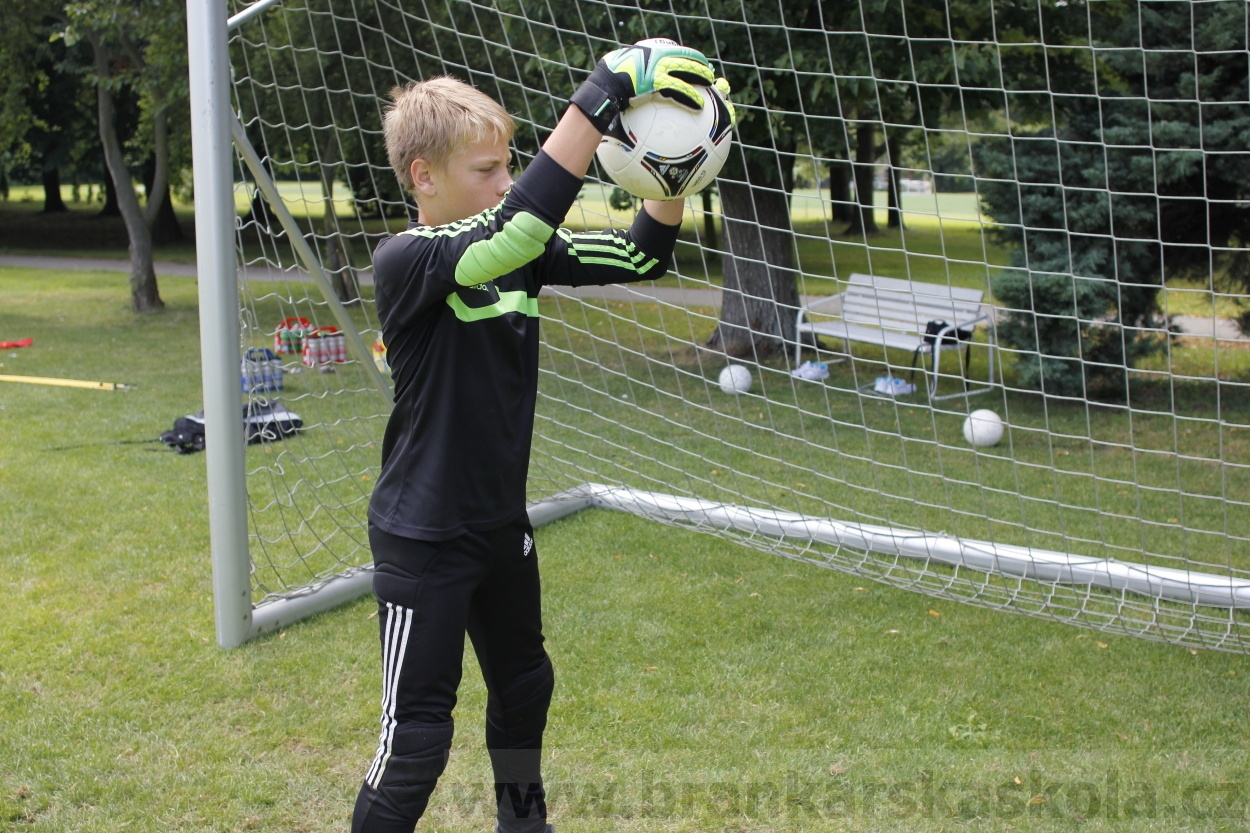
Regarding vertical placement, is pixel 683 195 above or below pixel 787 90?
below

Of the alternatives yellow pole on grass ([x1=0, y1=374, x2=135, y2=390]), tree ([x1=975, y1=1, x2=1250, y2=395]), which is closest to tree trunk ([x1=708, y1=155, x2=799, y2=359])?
tree ([x1=975, y1=1, x2=1250, y2=395])

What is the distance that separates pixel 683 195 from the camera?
7.72ft

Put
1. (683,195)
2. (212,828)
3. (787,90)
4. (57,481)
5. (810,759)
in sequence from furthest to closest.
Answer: (787,90) < (57,481) < (810,759) < (212,828) < (683,195)

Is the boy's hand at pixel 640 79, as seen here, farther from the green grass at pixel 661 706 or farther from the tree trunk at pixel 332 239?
the tree trunk at pixel 332 239

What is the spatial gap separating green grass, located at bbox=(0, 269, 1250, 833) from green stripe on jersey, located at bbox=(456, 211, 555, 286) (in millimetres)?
1651

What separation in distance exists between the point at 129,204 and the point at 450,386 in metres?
12.0

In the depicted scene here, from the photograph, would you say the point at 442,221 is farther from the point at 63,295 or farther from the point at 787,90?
the point at 63,295

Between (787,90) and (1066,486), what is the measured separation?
11.5 ft

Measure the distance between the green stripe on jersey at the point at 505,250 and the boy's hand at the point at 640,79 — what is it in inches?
9.4

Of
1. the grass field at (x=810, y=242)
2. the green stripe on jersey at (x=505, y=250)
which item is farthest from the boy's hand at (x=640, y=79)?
the grass field at (x=810, y=242)

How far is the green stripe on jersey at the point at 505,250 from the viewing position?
1929 mm

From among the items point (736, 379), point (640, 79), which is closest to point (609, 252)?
point (640, 79)

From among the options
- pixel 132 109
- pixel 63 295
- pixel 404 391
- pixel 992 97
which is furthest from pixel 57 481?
pixel 132 109

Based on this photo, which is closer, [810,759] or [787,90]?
[810,759]
